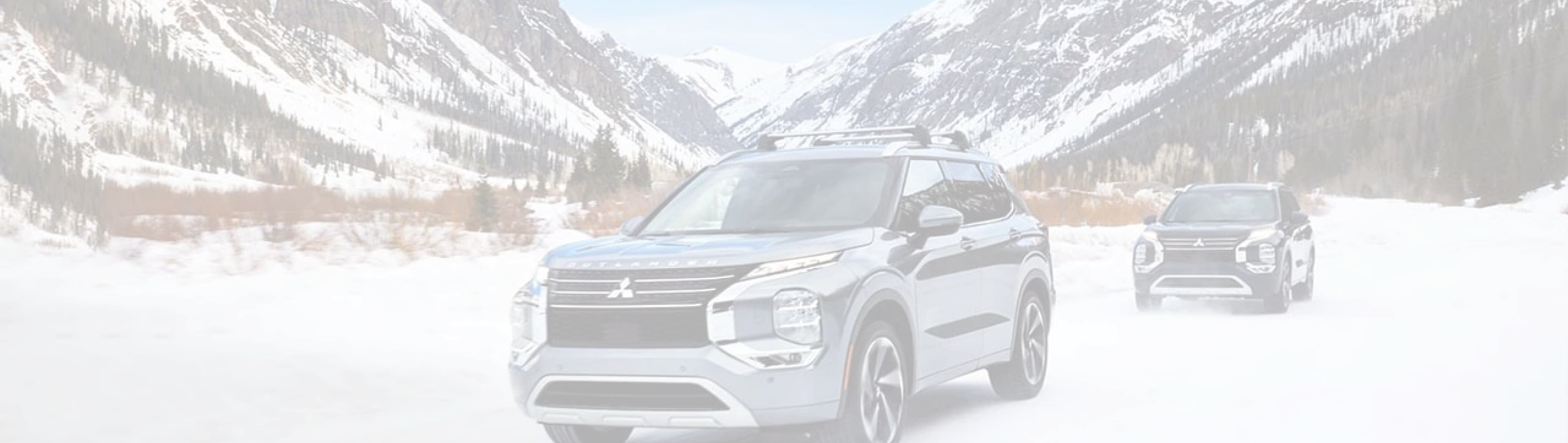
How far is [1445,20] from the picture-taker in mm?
188125

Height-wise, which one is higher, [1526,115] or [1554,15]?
[1554,15]

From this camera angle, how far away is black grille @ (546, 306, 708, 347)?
626 centimetres

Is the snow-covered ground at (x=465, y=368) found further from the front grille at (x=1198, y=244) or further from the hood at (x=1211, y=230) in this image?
the hood at (x=1211, y=230)

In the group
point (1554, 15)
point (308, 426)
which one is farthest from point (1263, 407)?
point (1554, 15)

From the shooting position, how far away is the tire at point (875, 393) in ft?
21.7

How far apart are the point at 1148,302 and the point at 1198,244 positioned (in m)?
0.98

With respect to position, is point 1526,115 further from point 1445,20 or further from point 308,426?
point 308,426

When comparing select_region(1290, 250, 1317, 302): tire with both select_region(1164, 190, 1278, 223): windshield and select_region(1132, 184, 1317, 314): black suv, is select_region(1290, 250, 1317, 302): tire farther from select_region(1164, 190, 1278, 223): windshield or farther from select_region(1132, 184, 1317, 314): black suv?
select_region(1164, 190, 1278, 223): windshield

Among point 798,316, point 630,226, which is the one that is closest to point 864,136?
point 630,226

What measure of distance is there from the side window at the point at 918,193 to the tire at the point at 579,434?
186 centimetres

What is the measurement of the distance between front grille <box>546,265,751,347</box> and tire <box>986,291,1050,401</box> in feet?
10.7

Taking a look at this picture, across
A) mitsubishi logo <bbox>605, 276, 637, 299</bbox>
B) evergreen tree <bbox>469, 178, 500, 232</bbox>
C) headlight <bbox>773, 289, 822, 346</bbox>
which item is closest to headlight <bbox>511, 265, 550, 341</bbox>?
mitsubishi logo <bbox>605, 276, 637, 299</bbox>

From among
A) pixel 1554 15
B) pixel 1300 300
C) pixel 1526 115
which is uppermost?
pixel 1554 15

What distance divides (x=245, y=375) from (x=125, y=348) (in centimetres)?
86
